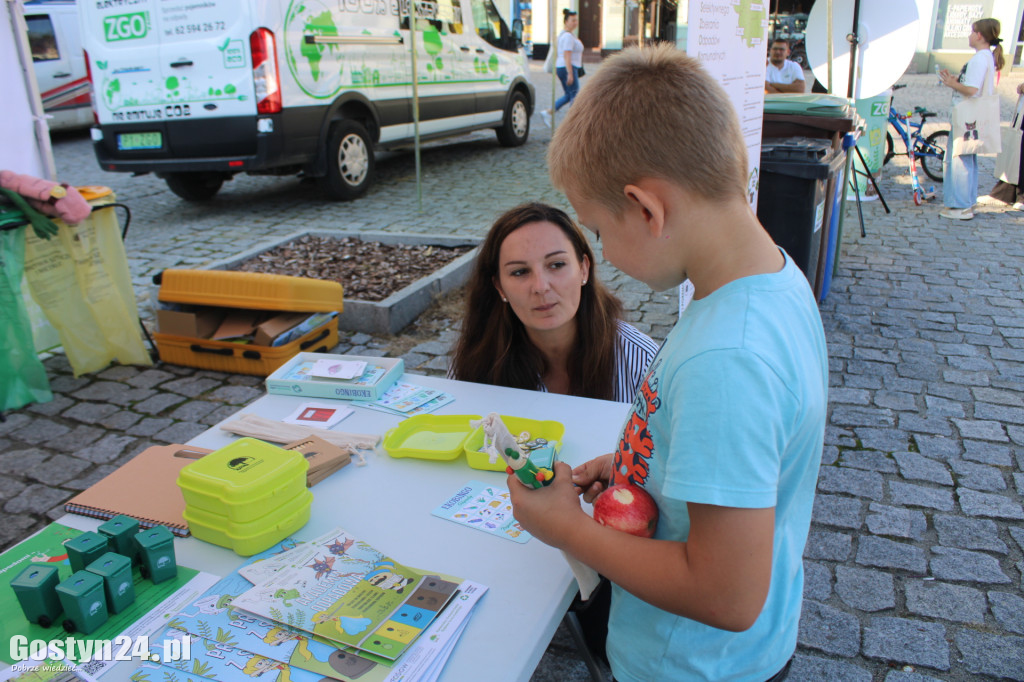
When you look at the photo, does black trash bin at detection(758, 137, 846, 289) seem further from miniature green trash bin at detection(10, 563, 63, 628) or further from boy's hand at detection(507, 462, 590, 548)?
miniature green trash bin at detection(10, 563, 63, 628)

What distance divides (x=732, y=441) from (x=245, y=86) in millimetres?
6680

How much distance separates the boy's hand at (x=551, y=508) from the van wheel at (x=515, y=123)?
1032 cm

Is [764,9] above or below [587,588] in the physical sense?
above

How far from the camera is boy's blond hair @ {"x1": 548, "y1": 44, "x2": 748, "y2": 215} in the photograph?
943 mm

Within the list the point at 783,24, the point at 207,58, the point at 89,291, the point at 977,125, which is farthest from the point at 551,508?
the point at 783,24

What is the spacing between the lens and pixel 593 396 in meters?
2.54

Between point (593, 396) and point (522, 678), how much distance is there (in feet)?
4.74

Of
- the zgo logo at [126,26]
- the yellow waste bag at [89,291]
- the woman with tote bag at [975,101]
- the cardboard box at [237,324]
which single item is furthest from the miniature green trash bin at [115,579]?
the woman with tote bag at [975,101]

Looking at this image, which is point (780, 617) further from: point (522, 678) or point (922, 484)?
point (922, 484)

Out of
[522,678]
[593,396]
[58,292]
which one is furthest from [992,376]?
[58,292]

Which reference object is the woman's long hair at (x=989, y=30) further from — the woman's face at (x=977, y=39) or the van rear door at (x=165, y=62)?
the van rear door at (x=165, y=62)

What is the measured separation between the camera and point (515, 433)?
76.2 inches

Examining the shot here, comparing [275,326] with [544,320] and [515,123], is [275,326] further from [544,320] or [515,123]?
[515,123]

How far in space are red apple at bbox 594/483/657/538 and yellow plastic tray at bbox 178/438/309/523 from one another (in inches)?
28.4
